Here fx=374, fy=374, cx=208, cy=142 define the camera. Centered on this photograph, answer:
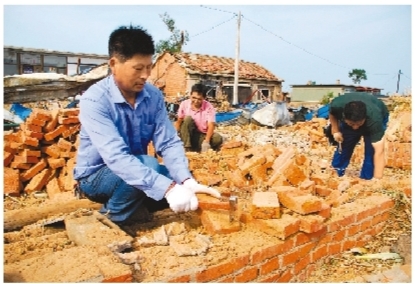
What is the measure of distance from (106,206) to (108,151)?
52 cm

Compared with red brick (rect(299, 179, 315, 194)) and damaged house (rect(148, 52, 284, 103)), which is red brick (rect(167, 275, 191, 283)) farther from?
damaged house (rect(148, 52, 284, 103))

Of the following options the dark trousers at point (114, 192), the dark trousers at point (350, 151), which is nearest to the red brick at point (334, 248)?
the dark trousers at point (114, 192)

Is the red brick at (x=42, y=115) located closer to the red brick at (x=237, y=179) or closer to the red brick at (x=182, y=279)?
the red brick at (x=237, y=179)

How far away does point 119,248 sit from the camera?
212cm

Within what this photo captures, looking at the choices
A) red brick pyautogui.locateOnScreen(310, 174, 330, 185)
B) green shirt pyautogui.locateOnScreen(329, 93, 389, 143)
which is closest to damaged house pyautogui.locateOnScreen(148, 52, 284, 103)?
green shirt pyautogui.locateOnScreen(329, 93, 389, 143)

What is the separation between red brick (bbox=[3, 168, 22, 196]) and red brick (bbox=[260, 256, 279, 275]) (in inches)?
170

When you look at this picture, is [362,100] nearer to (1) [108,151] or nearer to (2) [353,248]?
(2) [353,248]

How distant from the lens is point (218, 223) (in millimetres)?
2473

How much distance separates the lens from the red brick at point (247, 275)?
2213 mm

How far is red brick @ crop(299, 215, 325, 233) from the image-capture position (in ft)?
8.10

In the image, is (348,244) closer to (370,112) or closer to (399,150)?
(370,112)

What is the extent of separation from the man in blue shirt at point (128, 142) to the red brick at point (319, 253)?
824 millimetres

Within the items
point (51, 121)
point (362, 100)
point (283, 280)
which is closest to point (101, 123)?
point (283, 280)

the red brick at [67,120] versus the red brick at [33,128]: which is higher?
the red brick at [67,120]
